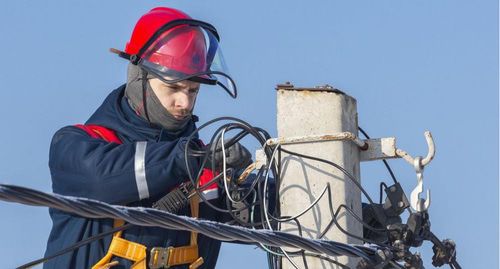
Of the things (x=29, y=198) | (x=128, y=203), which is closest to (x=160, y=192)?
(x=128, y=203)

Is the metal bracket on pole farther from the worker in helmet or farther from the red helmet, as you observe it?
the red helmet

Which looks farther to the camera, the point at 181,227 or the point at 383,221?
the point at 383,221

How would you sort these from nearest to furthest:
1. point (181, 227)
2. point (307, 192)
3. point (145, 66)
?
point (181, 227) < point (307, 192) < point (145, 66)

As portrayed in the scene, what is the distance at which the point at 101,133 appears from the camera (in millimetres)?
6934

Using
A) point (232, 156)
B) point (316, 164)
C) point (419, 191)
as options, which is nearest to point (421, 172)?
point (419, 191)

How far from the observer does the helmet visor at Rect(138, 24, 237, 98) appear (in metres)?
7.20

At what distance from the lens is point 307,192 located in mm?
6371

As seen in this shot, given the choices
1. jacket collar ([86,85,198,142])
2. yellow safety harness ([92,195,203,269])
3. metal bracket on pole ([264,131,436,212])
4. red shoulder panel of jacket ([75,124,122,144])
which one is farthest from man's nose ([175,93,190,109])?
metal bracket on pole ([264,131,436,212])

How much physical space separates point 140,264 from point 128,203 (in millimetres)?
315

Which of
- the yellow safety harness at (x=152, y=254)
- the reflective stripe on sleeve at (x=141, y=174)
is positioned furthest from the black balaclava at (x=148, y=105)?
the reflective stripe on sleeve at (x=141, y=174)

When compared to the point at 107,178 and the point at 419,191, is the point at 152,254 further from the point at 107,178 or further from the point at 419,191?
the point at 419,191

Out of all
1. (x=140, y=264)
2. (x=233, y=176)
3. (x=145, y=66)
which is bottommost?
(x=140, y=264)

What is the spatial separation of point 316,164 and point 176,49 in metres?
1.29

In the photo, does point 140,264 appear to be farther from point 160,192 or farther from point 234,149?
point 234,149
